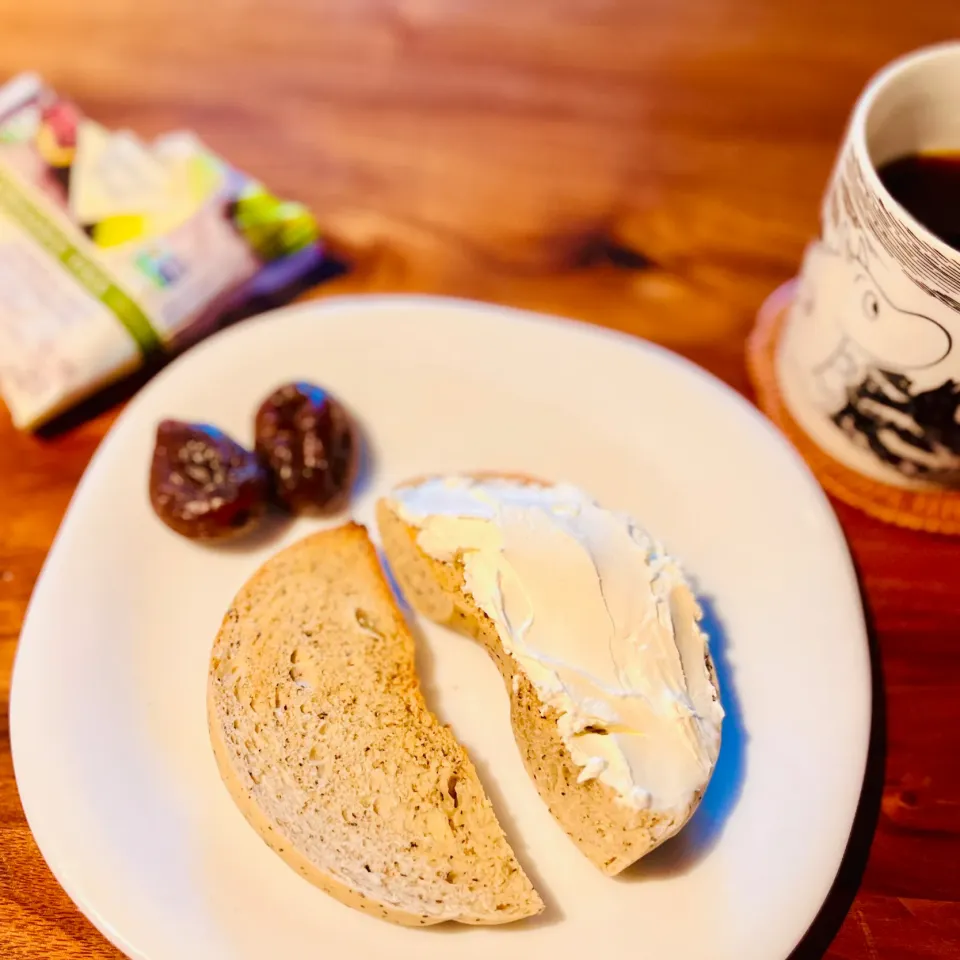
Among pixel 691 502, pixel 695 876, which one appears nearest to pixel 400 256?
pixel 691 502

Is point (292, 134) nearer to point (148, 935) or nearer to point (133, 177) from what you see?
point (133, 177)

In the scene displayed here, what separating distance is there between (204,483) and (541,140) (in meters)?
1.16

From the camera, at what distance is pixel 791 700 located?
131 cm

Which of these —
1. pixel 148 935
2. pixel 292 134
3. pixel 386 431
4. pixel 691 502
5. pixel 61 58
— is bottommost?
pixel 691 502

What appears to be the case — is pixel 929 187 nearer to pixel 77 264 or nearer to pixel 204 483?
pixel 204 483

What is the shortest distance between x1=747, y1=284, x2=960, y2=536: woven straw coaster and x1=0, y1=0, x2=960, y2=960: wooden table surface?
27 mm

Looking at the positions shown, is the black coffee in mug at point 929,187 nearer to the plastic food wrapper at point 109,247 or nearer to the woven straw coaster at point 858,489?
the woven straw coaster at point 858,489

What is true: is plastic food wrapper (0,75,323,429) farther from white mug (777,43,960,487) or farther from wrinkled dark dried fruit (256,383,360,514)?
white mug (777,43,960,487)

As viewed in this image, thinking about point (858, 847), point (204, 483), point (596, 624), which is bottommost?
point (858, 847)

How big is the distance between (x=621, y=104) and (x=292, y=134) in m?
0.78

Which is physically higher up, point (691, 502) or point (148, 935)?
point (148, 935)

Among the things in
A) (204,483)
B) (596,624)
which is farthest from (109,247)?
(596,624)

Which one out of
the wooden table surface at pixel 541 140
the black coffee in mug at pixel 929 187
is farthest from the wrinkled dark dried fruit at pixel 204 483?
the black coffee in mug at pixel 929 187

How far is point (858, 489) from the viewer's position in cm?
156
